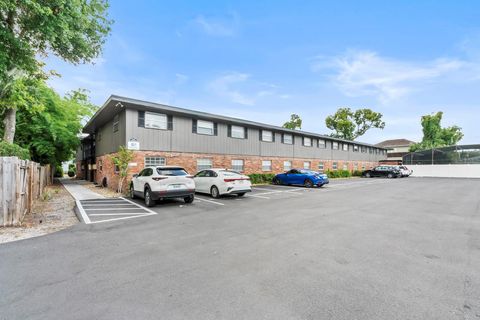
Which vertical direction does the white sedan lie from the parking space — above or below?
above

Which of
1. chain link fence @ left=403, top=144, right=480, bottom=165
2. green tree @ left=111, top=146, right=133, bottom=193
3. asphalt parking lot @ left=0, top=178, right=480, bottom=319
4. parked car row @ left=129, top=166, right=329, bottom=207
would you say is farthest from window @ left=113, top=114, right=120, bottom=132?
chain link fence @ left=403, top=144, right=480, bottom=165

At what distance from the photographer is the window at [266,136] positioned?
Result: 20.8 metres

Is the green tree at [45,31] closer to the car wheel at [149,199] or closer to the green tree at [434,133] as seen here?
the car wheel at [149,199]

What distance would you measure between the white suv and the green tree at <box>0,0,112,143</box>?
241 inches

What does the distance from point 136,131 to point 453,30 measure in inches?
723

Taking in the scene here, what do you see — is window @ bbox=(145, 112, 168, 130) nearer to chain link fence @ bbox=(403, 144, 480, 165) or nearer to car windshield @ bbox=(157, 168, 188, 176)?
car windshield @ bbox=(157, 168, 188, 176)

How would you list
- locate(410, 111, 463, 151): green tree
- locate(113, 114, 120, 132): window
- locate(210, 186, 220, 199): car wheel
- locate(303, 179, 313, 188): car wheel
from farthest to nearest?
locate(410, 111, 463, 151): green tree
locate(303, 179, 313, 188): car wheel
locate(113, 114, 120, 132): window
locate(210, 186, 220, 199): car wheel

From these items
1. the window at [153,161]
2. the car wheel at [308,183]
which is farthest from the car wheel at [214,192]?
the car wheel at [308,183]

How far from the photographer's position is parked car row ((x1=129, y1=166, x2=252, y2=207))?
28.6ft

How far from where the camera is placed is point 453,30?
11.7 metres

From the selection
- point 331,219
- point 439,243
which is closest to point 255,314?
point 439,243

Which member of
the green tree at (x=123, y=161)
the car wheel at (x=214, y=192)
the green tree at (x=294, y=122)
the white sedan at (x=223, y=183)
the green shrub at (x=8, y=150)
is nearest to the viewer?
the green shrub at (x=8, y=150)

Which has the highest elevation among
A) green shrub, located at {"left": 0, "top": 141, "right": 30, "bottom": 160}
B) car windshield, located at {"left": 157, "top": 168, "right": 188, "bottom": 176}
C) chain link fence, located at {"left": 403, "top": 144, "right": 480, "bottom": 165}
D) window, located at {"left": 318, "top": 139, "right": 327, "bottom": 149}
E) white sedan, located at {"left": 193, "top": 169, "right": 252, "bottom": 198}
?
window, located at {"left": 318, "top": 139, "right": 327, "bottom": 149}

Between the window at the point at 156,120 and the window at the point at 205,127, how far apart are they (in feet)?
8.09
